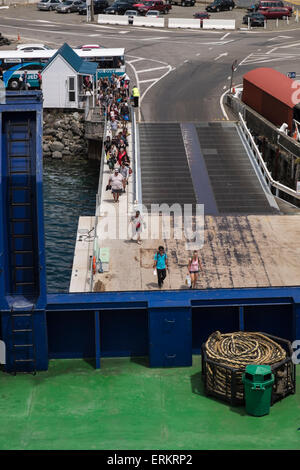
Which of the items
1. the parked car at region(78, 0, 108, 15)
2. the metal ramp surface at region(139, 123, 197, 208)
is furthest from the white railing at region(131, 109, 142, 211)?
the parked car at region(78, 0, 108, 15)

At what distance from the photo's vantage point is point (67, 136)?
5881 cm

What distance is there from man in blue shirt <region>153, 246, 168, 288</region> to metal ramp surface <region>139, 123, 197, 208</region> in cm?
1067

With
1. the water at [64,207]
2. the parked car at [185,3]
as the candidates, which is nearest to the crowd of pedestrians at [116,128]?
the water at [64,207]

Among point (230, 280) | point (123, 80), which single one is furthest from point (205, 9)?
point (230, 280)

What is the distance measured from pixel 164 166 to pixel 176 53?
3207cm

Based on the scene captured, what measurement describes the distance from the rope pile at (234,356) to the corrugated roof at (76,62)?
43.2m

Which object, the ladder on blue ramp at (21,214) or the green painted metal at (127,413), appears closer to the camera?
the green painted metal at (127,413)

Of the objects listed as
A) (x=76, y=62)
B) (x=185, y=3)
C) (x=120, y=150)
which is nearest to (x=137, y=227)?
Result: (x=120, y=150)

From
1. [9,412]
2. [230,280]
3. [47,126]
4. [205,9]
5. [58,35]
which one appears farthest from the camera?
[205,9]

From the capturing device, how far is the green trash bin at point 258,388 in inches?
576

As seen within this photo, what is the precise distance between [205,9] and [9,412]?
289 feet

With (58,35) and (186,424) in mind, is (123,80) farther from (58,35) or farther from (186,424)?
(186,424)

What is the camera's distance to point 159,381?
52.6 feet

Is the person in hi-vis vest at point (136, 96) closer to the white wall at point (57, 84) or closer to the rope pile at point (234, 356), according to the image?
the white wall at point (57, 84)
